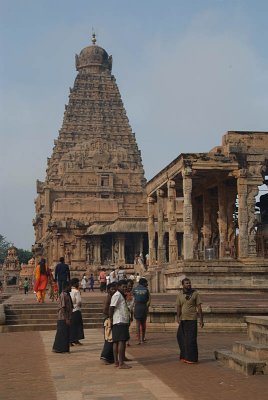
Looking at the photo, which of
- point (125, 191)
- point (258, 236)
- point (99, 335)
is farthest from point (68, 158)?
point (99, 335)

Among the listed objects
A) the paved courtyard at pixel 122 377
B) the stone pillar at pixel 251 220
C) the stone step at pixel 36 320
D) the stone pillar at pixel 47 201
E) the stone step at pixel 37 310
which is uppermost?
the stone pillar at pixel 47 201

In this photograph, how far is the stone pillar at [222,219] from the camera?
113 feet

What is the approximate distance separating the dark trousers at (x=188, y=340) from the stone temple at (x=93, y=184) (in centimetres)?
5081

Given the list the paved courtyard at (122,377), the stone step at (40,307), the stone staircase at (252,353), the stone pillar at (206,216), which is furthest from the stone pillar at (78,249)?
the stone staircase at (252,353)

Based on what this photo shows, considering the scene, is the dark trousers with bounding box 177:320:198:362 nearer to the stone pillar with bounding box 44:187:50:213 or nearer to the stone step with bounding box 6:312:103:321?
the stone step with bounding box 6:312:103:321

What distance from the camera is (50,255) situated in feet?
241

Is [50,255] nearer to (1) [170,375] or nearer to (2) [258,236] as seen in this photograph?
(2) [258,236]

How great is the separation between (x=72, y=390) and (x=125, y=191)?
81326 mm

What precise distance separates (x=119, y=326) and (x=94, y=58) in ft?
332

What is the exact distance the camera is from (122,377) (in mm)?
9969

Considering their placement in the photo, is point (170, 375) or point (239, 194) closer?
point (170, 375)

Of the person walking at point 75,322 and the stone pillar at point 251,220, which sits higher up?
the stone pillar at point 251,220

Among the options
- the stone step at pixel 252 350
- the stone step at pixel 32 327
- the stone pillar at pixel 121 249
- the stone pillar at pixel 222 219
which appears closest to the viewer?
the stone step at pixel 252 350

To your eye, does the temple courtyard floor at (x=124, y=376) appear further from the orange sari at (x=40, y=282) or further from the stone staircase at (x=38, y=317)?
the orange sari at (x=40, y=282)
